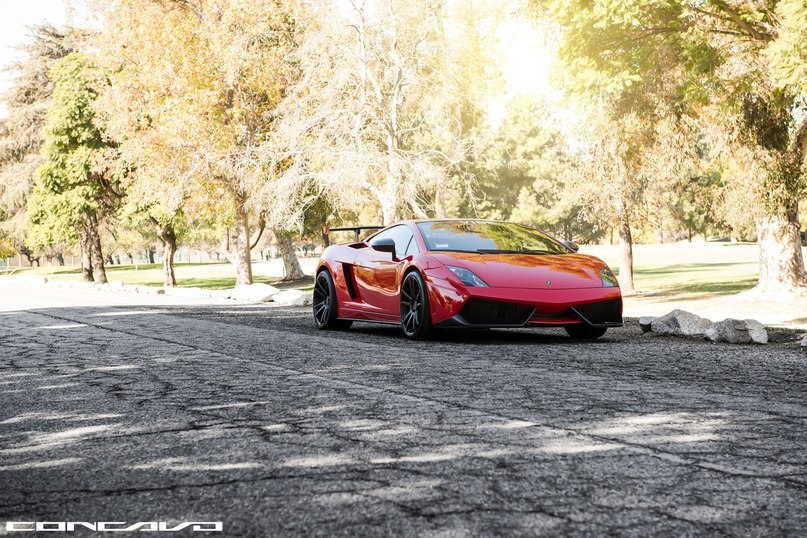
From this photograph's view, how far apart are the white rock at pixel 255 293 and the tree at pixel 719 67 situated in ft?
28.3

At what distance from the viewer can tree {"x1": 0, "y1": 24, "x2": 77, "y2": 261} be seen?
1682 inches

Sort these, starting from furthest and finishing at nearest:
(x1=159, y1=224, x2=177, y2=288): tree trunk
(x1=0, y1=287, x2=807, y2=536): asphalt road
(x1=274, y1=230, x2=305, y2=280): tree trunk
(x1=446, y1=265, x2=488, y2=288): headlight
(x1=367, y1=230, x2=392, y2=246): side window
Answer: (x1=274, y1=230, x2=305, y2=280): tree trunk < (x1=159, y1=224, x2=177, y2=288): tree trunk < (x1=367, y1=230, x2=392, y2=246): side window < (x1=446, y1=265, x2=488, y2=288): headlight < (x1=0, y1=287, x2=807, y2=536): asphalt road

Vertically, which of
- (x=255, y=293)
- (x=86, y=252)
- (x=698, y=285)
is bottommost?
(x=698, y=285)

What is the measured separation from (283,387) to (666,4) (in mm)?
11048

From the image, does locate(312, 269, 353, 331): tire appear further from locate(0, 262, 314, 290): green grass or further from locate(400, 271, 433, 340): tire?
locate(0, 262, 314, 290): green grass

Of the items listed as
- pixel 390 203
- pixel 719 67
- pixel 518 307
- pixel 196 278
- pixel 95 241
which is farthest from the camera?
pixel 196 278

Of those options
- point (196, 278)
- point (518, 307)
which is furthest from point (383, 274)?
point (196, 278)

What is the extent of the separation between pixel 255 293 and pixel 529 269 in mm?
12701

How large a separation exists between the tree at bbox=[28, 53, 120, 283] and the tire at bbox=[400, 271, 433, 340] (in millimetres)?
29125

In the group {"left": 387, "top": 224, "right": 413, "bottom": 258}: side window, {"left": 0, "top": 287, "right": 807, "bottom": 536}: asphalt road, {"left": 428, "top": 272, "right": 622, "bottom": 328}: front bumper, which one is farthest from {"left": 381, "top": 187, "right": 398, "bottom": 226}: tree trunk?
{"left": 0, "top": 287, "right": 807, "bottom": 536}: asphalt road

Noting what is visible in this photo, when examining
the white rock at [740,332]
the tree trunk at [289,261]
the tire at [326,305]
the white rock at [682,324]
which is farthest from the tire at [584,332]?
the tree trunk at [289,261]

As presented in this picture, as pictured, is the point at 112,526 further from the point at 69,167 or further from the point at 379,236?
the point at 69,167

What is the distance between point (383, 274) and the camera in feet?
33.3

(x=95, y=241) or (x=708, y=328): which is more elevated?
(x=95, y=241)
